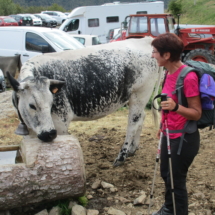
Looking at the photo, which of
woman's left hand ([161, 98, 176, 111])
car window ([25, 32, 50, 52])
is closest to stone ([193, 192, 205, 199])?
woman's left hand ([161, 98, 176, 111])

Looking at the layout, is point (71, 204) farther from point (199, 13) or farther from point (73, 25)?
point (199, 13)

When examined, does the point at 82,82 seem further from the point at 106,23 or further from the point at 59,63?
the point at 106,23

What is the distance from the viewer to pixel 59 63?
4.65 meters

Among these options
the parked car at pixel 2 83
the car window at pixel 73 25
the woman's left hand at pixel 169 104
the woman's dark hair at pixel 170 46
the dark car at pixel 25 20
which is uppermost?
the woman's dark hair at pixel 170 46

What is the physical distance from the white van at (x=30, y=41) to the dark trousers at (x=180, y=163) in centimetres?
782

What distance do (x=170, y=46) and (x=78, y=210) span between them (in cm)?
208

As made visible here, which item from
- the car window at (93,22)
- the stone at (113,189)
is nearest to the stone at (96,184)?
the stone at (113,189)

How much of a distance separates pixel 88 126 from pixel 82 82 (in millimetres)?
2822

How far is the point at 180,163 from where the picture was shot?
3.15 metres

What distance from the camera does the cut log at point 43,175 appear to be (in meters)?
3.54

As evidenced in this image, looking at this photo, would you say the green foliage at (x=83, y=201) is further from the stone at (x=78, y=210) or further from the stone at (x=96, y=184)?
the stone at (x=96, y=184)

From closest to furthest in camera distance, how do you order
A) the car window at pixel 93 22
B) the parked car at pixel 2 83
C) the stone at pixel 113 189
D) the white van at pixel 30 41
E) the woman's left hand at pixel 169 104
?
the woman's left hand at pixel 169 104 → the stone at pixel 113 189 → the parked car at pixel 2 83 → the white van at pixel 30 41 → the car window at pixel 93 22

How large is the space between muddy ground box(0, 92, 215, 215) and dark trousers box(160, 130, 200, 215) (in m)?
0.74

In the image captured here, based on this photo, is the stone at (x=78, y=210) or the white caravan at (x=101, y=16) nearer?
the stone at (x=78, y=210)
